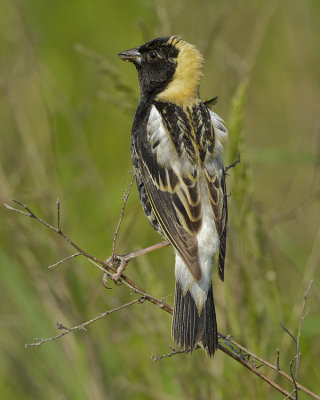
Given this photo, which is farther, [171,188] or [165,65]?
[165,65]

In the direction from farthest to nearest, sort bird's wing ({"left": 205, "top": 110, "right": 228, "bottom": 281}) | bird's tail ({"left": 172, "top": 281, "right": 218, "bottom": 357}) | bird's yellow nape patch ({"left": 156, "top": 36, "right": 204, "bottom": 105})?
bird's yellow nape patch ({"left": 156, "top": 36, "right": 204, "bottom": 105}) → bird's wing ({"left": 205, "top": 110, "right": 228, "bottom": 281}) → bird's tail ({"left": 172, "top": 281, "right": 218, "bottom": 357})

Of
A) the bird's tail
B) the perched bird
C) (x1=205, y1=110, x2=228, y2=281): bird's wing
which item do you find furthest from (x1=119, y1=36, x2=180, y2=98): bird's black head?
the bird's tail

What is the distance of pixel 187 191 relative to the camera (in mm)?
3162

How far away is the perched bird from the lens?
9.76 feet

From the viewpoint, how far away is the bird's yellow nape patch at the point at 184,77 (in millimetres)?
3550

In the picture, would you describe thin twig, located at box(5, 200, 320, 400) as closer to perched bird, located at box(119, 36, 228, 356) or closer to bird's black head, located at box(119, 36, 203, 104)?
perched bird, located at box(119, 36, 228, 356)

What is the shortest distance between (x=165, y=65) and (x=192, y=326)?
142 cm

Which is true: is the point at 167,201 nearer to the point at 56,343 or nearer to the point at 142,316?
the point at 142,316

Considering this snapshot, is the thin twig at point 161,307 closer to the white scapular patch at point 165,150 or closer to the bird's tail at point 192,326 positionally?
the bird's tail at point 192,326

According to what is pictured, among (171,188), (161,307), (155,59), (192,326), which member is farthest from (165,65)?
(161,307)

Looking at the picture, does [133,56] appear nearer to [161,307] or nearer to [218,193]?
[218,193]

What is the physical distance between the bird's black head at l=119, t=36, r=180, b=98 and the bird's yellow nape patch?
0.02 metres

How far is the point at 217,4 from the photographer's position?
21.5 ft

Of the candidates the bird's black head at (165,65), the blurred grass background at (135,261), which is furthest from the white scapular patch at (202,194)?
the bird's black head at (165,65)
